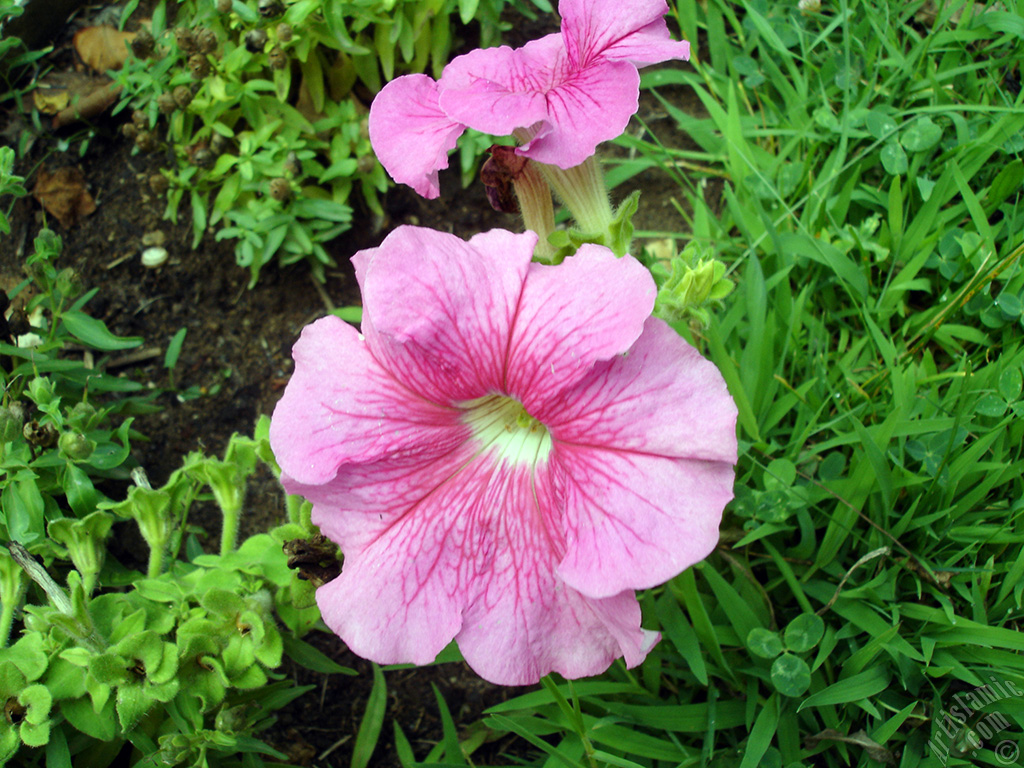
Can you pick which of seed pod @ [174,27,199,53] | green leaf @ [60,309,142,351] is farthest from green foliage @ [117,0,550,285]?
green leaf @ [60,309,142,351]

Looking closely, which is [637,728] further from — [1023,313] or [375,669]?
[1023,313]

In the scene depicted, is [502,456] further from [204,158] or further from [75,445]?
[204,158]

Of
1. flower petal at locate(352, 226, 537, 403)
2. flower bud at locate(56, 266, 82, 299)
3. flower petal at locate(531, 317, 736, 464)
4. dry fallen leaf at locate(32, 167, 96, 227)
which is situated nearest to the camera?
flower petal at locate(531, 317, 736, 464)

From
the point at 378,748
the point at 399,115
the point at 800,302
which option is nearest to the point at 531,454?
the point at 399,115

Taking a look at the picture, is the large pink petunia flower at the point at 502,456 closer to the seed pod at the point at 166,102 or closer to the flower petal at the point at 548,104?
the flower petal at the point at 548,104

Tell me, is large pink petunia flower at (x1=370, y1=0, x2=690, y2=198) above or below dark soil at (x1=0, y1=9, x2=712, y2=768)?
above

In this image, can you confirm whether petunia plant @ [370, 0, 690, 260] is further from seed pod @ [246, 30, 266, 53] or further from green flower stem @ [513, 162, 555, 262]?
seed pod @ [246, 30, 266, 53]

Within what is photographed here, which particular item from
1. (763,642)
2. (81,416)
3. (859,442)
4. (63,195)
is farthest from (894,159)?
(63,195)
